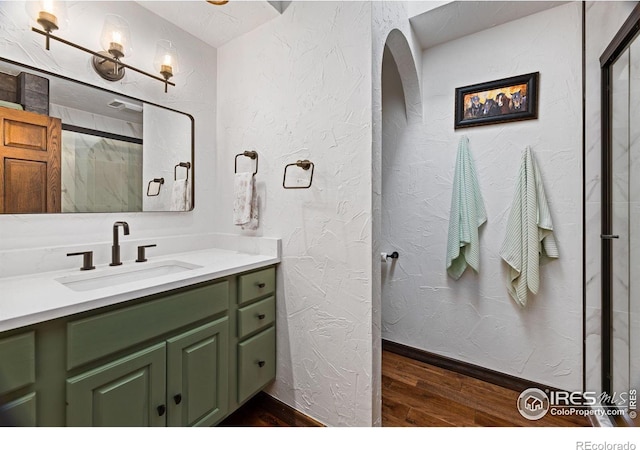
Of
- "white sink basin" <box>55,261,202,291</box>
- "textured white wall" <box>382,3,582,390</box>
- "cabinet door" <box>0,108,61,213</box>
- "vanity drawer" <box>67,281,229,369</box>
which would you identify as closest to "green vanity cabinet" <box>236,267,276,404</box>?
"vanity drawer" <box>67,281,229,369</box>

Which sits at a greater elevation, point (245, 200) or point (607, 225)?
point (245, 200)

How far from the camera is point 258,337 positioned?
1.42 meters

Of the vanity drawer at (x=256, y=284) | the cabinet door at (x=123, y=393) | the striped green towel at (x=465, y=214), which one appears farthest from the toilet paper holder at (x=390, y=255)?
the cabinet door at (x=123, y=393)

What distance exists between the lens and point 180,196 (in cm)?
167

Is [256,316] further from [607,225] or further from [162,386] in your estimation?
[607,225]

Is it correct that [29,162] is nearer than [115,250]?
Yes

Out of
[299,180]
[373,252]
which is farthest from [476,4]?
[373,252]

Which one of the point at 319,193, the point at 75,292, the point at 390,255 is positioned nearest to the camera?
the point at 75,292

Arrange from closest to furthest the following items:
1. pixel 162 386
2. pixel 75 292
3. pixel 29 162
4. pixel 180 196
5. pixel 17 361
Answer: pixel 17 361
pixel 75 292
pixel 162 386
pixel 29 162
pixel 180 196

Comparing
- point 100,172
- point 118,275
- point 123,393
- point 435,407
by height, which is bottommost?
point 435,407

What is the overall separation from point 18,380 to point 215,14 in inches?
69.5

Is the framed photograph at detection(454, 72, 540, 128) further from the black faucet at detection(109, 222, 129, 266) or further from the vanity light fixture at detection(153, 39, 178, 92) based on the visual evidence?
the black faucet at detection(109, 222, 129, 266)

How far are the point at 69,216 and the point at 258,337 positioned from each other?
1.02 metres

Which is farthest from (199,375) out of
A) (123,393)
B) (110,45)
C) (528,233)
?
(528,233)
